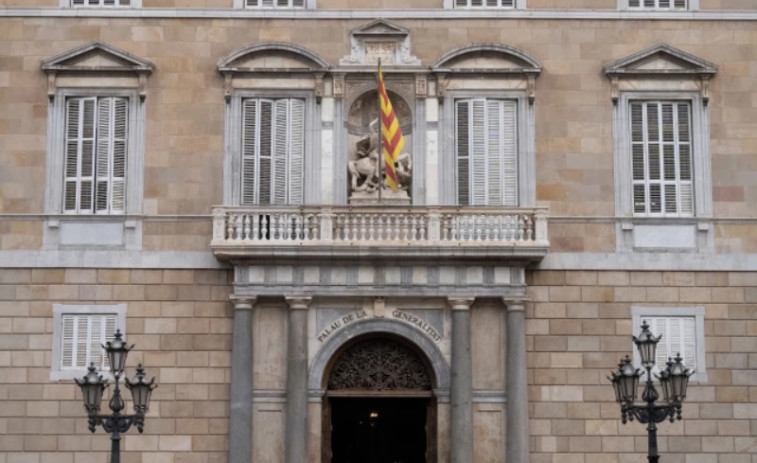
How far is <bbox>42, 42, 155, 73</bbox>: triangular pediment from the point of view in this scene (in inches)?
1025

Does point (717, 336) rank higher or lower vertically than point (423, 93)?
lower

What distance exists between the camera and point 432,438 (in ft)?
83.0

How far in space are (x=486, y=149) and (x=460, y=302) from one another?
333 cm

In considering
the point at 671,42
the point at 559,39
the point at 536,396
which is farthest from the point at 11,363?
the point at 671,42

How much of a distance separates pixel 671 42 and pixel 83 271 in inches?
501

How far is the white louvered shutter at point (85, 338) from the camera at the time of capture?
2538cm

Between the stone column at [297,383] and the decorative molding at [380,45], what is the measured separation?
5128 mm

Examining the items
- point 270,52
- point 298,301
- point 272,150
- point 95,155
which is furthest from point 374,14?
point 95,155

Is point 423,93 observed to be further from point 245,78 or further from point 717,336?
point 717,336

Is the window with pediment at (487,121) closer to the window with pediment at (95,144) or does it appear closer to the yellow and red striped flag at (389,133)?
the yellow and red striped flag at (389,133)

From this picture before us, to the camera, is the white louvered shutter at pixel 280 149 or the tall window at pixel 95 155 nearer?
the tall window at pixel 95 155

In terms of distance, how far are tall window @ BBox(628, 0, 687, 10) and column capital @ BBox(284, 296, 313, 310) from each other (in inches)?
357

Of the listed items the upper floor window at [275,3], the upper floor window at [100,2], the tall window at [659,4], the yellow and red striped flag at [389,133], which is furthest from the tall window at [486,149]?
the upper floor window at [100,2]

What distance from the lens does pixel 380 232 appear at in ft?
82.2
